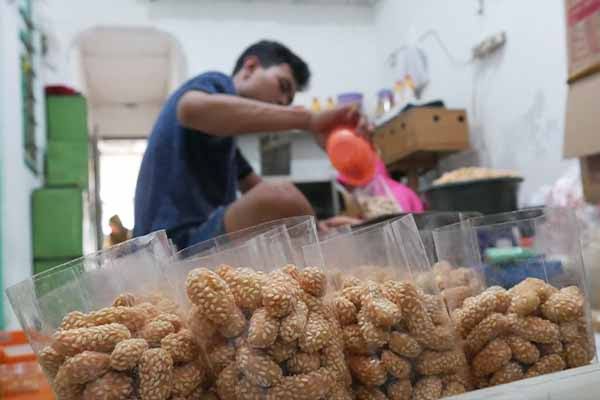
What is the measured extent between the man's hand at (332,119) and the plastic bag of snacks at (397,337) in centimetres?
87

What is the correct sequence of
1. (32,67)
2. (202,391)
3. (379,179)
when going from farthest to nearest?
(32,67), (379,179), (202,391)

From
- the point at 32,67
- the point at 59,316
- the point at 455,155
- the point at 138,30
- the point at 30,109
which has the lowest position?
the point at 59,316

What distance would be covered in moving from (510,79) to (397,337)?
3.03m

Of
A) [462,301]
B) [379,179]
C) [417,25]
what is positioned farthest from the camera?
[417,25]

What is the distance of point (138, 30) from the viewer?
4309 mm

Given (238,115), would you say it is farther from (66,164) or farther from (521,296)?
(66,164)

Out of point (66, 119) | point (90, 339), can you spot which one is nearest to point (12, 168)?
point (66, 119)

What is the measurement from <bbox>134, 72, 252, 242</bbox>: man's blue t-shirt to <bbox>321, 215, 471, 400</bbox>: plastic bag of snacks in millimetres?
1109

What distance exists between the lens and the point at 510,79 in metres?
3.21

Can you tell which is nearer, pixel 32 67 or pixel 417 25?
pixel 32 67

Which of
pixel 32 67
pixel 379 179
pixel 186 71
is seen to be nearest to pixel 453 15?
pixel 379 179

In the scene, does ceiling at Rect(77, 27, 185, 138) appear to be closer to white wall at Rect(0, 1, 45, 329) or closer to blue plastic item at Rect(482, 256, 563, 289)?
white wall at Rect(0, 1, 45, 329)

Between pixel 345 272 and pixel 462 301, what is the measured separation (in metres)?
0.13

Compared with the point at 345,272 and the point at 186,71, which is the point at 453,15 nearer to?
the point at 186,71
